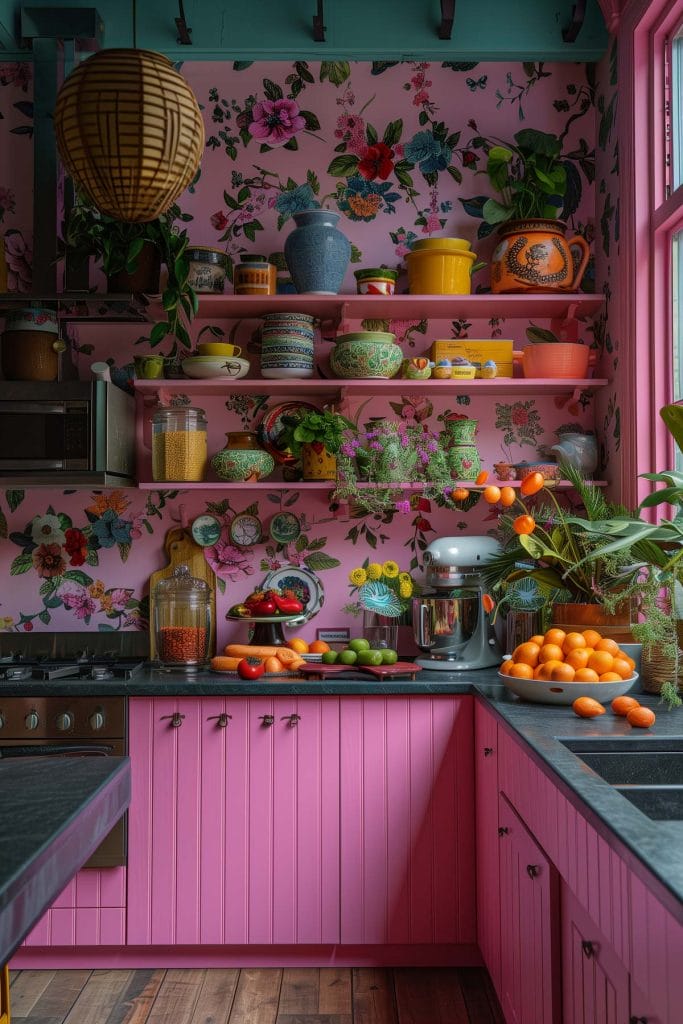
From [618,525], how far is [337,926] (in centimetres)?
140

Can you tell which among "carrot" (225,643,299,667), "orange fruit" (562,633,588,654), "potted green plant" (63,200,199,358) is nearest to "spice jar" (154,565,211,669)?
"carrot" (225,643,299,667)

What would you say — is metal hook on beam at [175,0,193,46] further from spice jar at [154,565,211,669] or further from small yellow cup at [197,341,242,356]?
spice jar at [154,565,211,669]

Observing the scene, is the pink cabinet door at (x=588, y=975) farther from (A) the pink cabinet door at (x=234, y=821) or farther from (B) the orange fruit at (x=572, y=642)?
(A) the pink cabinet door at (x=234, y=821)

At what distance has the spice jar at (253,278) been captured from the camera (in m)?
3.19

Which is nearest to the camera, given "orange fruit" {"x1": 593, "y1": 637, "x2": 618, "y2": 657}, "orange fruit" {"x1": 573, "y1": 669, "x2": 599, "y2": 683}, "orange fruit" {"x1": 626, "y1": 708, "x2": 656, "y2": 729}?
"orange fruit" {"x1": 626, "y1": 708, "x2": 656, "y2": 729}

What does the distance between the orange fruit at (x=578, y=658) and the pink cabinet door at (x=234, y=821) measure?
740 mm

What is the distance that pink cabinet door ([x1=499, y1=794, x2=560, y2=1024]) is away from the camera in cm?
182

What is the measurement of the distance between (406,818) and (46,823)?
70.2 inches

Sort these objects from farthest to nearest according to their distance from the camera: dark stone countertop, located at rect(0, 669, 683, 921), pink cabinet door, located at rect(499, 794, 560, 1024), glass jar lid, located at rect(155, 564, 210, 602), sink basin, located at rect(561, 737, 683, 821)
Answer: glass jar lid, located at rect(155, 564, 210, 602) < sink basin, located at rect(561, 737, 683, 821) < pink cabinet door, located at rect(499, 794, 560, 1024) < dark stone countertop, located at rect(0, 669, 683, 921)

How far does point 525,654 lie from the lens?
2488mm

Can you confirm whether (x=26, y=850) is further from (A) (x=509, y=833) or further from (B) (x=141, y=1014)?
(B) (x=141, y=1014)

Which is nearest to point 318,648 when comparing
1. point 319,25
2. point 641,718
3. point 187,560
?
point 187,560

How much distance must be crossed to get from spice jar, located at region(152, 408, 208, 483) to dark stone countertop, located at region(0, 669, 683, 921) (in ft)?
2.14

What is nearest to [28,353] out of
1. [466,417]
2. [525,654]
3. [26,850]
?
[466,417]
